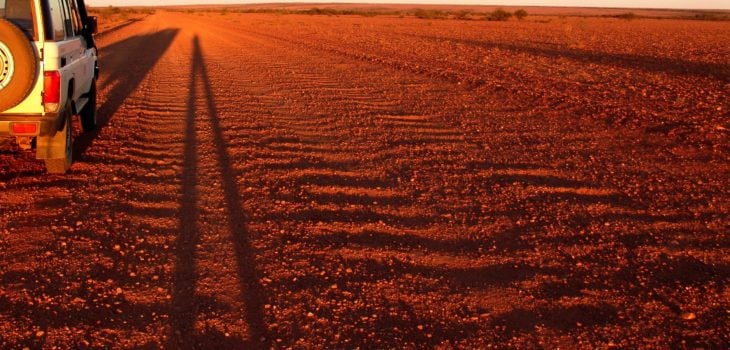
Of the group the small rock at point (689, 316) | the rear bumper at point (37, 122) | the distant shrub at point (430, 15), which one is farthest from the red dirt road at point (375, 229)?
the distant shrub at point (430, 15)

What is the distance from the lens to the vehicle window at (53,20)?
564 centimetres

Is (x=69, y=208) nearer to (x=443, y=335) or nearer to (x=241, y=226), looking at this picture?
(x=241, y=226)

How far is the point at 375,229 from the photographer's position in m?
5.16

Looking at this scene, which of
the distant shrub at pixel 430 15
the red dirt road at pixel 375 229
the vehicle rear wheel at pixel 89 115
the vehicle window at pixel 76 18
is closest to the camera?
the red dirt road at pixel 375 229

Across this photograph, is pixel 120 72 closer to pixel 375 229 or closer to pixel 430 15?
pixel 375 229

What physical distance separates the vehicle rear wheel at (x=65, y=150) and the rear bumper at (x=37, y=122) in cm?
33

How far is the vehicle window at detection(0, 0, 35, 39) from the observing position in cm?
592

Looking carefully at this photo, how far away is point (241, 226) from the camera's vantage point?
5.17 metres

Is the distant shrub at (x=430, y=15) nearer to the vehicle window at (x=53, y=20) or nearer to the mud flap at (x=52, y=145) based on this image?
the vehicle window at (x=53, y=20)

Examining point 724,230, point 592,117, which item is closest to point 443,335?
point 724,230

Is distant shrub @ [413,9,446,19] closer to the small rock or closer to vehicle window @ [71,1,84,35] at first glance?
vehicle window @ [71,1,84,35]

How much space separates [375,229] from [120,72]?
13.1 meters

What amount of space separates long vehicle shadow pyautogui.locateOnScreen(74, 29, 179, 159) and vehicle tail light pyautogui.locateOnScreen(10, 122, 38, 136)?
68.8 inches

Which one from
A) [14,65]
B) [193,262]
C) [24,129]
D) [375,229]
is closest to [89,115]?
[24,129]
